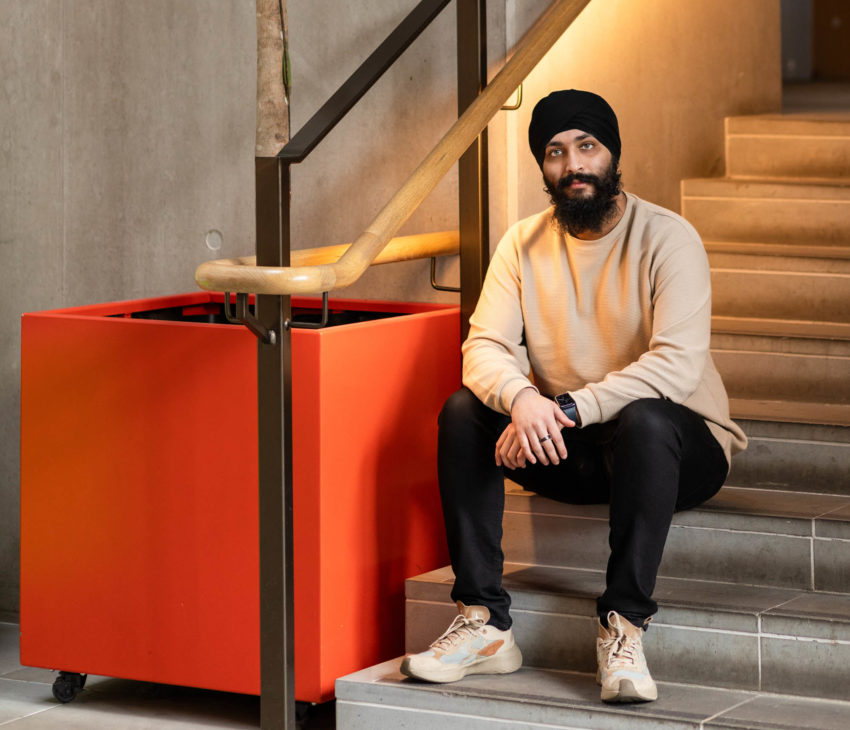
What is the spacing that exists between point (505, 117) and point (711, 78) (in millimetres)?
1408

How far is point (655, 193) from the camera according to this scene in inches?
155

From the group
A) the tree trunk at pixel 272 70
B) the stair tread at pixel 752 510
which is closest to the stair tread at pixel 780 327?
the stair tread at pixel 752 510

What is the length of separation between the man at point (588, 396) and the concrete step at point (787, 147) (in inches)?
67.0

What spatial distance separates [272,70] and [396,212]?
422 millimetres

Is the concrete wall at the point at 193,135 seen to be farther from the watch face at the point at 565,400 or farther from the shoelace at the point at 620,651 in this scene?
the shoelace at the point at 620,651

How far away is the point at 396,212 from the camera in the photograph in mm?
2471

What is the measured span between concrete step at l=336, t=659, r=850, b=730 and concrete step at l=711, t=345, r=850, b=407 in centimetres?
110

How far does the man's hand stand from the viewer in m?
2.47

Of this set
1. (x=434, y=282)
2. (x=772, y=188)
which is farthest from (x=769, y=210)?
(x=434, y=282)

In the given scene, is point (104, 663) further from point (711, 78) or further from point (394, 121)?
point (711, 78)

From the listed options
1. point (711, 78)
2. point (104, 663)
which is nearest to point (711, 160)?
point (711, 78)

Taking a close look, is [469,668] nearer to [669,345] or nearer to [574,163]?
[669,345]

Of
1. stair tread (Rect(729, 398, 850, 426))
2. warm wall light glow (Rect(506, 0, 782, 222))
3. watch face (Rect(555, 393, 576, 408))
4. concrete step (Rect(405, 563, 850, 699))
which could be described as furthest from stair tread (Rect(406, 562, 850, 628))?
warm wall light glow (Rect(506, 0, 782, 222))

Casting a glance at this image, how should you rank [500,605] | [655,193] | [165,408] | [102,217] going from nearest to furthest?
[500,605] → [165,408] → [102,217] → [655,193]
